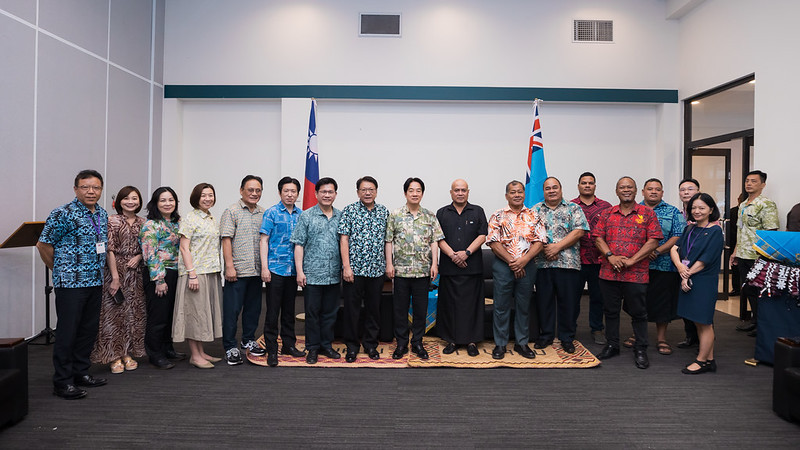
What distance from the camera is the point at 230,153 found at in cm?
690

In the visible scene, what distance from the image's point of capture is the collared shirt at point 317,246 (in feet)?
12.1

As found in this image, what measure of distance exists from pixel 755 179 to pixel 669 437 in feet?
11.7

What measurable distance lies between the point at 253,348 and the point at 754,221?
517 centimetres

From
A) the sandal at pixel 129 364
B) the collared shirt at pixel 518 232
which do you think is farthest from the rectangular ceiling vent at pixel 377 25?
the sandal at pixel 129 364

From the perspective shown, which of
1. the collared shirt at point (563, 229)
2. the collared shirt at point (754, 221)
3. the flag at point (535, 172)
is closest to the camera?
the collared shirt at point (563, 229)

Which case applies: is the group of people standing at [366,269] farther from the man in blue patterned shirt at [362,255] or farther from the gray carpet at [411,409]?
the gray carpet at [411,409]

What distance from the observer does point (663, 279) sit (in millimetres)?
4109

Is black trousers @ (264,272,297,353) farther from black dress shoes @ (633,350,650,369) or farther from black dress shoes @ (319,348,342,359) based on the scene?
black dress shoes @ (633,350,650,369)

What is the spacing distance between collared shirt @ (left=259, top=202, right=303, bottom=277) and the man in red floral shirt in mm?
2699

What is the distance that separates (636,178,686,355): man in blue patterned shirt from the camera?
13.4ft

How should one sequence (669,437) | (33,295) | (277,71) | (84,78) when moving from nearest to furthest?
(669,437), (33,295), (84,78), (277,71)

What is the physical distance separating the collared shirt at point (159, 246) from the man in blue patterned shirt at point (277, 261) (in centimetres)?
69

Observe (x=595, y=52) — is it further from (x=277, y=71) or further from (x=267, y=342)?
(x=267, y=342)

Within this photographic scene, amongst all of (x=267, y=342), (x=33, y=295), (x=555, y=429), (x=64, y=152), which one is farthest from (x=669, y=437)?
(x=64, y=152)
